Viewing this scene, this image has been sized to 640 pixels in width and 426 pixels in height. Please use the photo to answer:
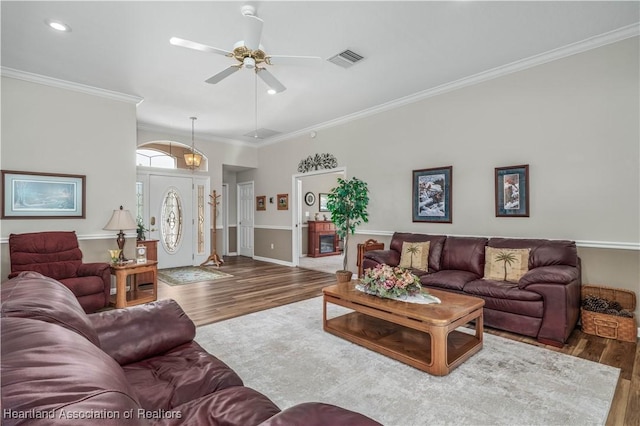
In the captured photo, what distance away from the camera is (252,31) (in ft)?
9.04

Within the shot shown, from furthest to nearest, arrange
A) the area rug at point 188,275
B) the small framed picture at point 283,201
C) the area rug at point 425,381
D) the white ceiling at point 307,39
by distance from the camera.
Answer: the small framed picture at point 283,201
the area rug at point 188,275
the white ceiling at point 307,39
the area rug at point 425,381

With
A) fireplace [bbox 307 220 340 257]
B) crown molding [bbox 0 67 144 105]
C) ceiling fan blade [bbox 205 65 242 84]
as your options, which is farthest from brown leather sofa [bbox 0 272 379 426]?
fireplace [bbox 307 220 340 257]

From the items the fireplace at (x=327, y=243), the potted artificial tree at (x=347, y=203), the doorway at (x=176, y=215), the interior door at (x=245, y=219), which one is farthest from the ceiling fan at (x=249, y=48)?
the fireplace at (x=327, y=243)

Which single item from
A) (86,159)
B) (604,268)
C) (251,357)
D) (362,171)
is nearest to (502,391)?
(251,357)

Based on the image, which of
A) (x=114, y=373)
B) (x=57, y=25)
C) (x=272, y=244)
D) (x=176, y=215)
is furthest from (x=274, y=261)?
(x=114, y=373)

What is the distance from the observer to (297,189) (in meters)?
7.37

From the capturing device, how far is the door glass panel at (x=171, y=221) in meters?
7.25

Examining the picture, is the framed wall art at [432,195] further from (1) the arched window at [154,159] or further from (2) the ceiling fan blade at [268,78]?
(1) the arched window at [154,159]

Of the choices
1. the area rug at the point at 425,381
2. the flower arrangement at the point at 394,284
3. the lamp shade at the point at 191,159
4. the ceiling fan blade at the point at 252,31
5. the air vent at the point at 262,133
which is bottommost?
the area rug at the point at 425,381

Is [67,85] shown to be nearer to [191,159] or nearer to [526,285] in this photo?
[191,159]

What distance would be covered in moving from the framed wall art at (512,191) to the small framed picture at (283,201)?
449 cm

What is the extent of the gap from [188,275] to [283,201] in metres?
2.60

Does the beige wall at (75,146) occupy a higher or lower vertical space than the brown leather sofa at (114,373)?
higher

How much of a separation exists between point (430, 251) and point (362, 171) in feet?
6.71
